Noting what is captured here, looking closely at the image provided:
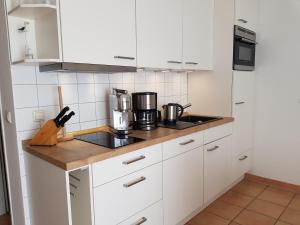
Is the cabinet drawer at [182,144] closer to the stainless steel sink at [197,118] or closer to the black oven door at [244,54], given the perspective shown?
the stainless steel sink at [197,118]

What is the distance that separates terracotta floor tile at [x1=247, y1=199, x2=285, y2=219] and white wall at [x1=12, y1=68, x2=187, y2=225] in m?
1.49

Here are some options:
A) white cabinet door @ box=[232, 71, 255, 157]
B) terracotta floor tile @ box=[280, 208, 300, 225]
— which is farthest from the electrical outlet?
terracotta floor tile @ box=[280, 208, 300, 225]

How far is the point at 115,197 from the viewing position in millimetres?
1335

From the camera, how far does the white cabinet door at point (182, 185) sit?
5.55 feet

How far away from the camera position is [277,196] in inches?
94.6

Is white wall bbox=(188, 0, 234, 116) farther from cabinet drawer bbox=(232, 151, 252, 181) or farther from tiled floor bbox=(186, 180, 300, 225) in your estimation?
tiled floor bbox=(186, 180, 300, 225)

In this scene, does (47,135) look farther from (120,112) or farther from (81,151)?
(120,112)

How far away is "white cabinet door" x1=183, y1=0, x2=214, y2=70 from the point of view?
2125mm

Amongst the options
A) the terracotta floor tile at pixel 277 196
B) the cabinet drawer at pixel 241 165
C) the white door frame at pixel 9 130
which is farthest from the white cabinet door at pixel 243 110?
the white door frame at pixel 9 130

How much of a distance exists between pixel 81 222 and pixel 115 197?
0.23m

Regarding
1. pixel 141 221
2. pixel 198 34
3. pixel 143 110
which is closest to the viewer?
pixel 141 221

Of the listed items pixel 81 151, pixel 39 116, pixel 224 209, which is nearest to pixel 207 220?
pixel 224 209

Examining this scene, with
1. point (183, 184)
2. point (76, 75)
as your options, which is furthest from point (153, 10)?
point (183, 184)

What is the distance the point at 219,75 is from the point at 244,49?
14.5 inches
